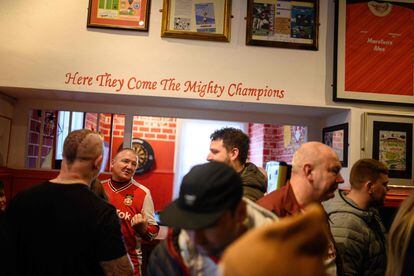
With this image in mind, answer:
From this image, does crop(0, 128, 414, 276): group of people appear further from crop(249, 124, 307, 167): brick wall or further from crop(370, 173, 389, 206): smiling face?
crop(249, 124, 307, 167): brick wall

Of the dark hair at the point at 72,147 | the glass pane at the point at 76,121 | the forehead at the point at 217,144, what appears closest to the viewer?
the dark hair at the point at 72,147

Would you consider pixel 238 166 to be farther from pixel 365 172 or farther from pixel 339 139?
pixel 339 139

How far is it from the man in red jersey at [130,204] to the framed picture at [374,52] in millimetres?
1643

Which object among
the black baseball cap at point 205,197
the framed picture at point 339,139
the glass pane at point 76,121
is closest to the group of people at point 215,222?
the black baseball cap at point 205,197

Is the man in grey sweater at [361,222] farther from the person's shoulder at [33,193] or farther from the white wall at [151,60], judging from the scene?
the person's shoulder at [33,193]

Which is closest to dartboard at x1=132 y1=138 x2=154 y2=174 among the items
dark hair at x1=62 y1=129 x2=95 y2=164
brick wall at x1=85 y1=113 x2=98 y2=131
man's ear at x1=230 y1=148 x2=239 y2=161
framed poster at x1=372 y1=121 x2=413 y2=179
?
brick wall at x1=85 y1=113 x2=98 y2=131

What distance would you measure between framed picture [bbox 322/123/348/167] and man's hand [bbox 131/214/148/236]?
1620 millimetres

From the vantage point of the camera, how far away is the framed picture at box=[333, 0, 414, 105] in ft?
9.53

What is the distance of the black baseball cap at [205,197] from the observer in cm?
93

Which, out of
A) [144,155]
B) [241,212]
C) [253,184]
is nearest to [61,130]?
[144,155]

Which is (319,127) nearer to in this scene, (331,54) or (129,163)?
(331,54)

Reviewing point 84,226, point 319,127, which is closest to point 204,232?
point 84,226

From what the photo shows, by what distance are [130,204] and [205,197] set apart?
168 cm

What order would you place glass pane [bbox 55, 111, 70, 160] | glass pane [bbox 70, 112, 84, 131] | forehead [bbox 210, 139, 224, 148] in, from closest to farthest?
1. forehead [bbox 210, 139, 224, 148]
2. glass pane [bbox 55, 111, 70, 160]
3. glass pane [bbox 70, 112, 84, 131]
